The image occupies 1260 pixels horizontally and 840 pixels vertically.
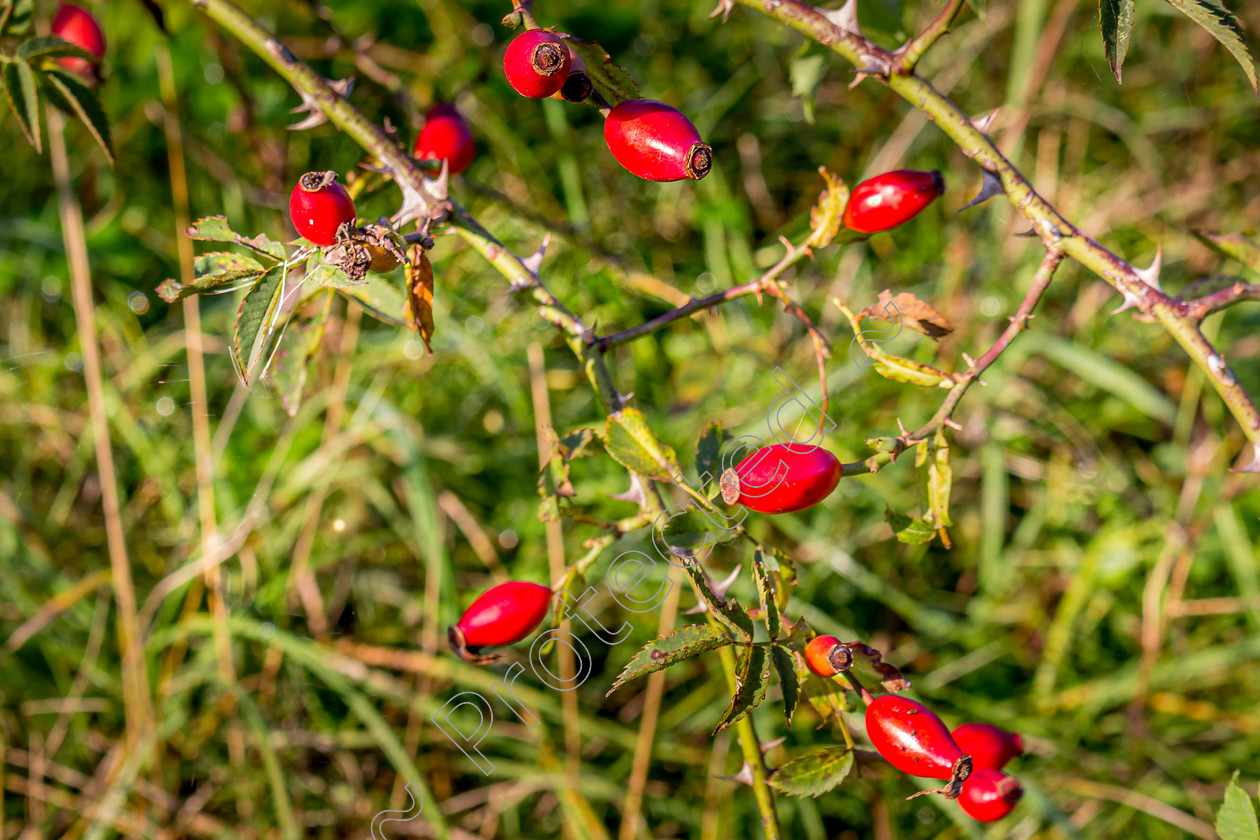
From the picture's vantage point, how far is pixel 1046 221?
118 centimetres

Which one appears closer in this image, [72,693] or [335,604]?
[72,693]

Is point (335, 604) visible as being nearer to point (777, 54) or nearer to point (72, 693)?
point (72, 693)

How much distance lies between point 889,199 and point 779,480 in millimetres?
491

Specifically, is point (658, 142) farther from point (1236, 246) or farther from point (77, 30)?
point (77, 30)

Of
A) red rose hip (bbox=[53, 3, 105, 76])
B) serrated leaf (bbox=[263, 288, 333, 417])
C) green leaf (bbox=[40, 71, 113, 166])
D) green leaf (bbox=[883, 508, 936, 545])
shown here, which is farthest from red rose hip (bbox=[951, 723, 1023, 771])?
red rose hip (bbox=[53, 3, 105, 76])

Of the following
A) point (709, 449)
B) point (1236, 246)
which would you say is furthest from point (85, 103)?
point (1236, 246)

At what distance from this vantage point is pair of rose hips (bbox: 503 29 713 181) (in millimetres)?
992

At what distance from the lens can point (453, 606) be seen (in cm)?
248

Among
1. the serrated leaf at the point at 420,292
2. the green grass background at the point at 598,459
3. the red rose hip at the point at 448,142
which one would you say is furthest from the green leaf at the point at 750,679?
the green grass background at the point at 598,459

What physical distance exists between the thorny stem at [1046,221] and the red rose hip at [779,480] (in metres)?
0.47

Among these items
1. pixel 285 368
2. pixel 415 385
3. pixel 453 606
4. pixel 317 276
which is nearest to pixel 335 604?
pixel 453 606

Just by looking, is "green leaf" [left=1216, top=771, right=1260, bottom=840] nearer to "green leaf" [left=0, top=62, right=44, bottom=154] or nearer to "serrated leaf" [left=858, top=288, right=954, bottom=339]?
"serrated leaf" [left=858, top=288, right=954, bottom=339]

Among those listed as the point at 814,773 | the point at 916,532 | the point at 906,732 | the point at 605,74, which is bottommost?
the point at 814,773

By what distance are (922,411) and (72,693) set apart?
285 centimetres
